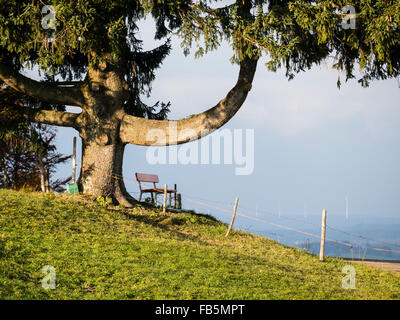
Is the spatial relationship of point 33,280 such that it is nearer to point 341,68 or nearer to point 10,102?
point 10,102

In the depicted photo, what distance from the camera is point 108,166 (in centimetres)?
1655

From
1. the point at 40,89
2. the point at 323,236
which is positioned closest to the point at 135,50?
the point at 40,89

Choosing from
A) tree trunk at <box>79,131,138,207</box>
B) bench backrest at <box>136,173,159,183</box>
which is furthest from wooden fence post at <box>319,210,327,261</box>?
bench backrest at <box>136,173,159,183</box>

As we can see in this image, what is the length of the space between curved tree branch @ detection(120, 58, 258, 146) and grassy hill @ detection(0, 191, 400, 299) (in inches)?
122

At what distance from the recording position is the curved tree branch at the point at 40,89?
53.7 ft

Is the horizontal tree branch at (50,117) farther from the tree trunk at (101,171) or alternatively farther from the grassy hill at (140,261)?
the grassy hill at (140,261)

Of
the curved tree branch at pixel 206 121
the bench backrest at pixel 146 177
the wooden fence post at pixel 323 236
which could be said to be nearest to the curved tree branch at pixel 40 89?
the curved tree branch at pixel 206 121

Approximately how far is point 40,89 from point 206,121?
649 centimetres

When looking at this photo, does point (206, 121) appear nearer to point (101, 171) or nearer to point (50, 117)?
point (101, 171)

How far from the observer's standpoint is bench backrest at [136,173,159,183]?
18.5m

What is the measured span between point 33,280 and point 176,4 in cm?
1027

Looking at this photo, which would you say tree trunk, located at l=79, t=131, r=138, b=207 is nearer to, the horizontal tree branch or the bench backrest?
the horizontal tree branch

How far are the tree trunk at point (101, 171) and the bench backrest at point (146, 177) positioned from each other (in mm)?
1720
